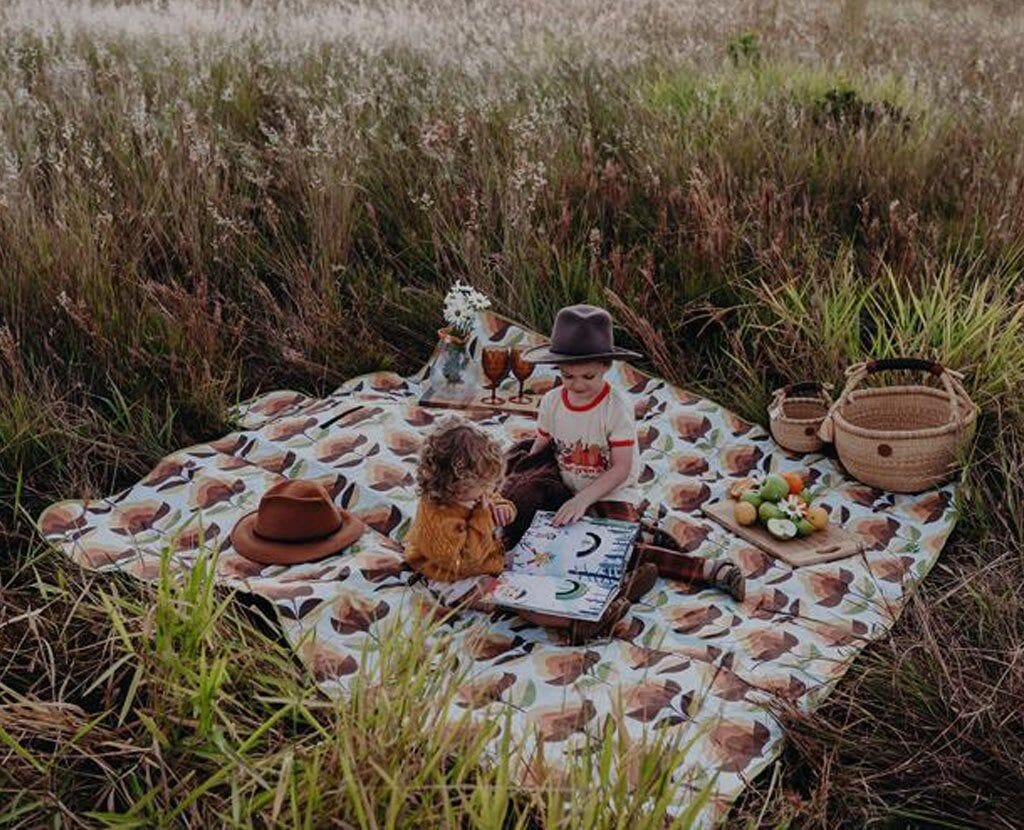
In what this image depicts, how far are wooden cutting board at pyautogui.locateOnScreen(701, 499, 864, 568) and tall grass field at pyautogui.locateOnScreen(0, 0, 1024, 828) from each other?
397mm

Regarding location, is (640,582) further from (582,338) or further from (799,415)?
(799,415)

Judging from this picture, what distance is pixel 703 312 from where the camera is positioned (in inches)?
222

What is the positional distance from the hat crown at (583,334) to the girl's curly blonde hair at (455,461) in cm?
53

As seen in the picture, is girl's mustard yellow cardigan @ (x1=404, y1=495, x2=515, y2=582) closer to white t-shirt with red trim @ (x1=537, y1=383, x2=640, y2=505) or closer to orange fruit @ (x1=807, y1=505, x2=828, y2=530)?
white t-shirt with red trim @ (x1=537, y1=383, x2=640, y2=505)

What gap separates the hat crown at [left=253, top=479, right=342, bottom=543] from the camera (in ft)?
13.9

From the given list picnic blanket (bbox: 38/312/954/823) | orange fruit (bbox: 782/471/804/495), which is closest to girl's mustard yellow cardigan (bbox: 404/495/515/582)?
picnic blanket (bbox: 38/312/954/823)

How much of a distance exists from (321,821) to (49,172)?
5000 mm

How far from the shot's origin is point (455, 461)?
3.77m

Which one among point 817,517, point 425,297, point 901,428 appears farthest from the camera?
point 425,297

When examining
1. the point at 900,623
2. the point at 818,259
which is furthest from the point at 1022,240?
the point at 900,623

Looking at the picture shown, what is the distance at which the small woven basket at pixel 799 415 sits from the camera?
4.98 m

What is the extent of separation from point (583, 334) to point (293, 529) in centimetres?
131

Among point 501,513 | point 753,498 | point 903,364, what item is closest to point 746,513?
point 753,498

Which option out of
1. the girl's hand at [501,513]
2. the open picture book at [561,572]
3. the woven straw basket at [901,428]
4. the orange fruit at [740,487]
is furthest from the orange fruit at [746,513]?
the girl's hand at [501,513]
